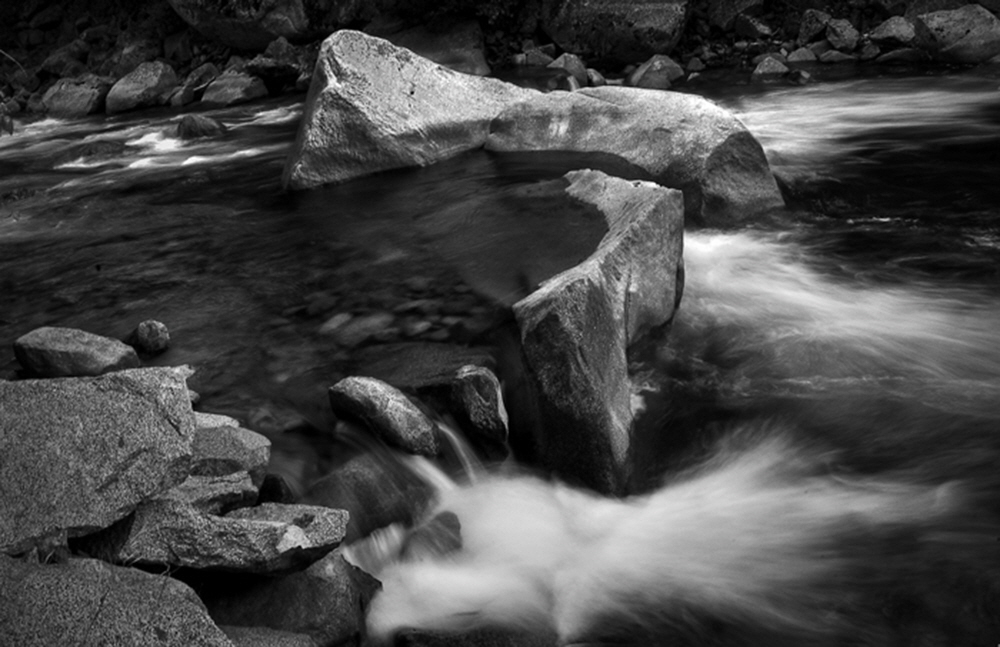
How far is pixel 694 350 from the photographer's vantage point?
574 centimetres

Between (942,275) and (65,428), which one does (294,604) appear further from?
(942,275)

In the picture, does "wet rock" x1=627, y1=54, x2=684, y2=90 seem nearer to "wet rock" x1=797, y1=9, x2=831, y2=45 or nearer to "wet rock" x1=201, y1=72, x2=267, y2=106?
"wet rock" x1=797, y1=9, x2=831, y2=45

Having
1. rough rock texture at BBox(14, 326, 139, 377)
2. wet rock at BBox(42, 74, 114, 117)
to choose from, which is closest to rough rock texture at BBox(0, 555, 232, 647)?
rough rock texture at BBox(14, 326, 139, 377)

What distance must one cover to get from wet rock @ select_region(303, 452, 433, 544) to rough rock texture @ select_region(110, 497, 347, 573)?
2.62 feet

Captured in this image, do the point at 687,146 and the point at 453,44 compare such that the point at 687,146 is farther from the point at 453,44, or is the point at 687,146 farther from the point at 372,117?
the point at 453,44

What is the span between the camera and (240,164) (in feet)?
37.1

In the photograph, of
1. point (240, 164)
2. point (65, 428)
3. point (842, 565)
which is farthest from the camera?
point (240, 164)

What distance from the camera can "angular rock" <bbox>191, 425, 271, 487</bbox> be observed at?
371 centimetres

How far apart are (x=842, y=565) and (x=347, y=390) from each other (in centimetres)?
253

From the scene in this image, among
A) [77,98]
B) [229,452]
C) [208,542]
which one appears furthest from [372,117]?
[77,98]

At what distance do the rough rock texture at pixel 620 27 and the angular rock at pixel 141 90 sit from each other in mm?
8860

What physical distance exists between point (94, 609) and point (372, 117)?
723 centimetres

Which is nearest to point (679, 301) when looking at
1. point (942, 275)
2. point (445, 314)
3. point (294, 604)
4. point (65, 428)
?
point (445, 314)

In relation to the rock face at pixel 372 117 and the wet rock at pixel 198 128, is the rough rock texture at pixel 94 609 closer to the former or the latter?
the rock face at pixel 372 117
